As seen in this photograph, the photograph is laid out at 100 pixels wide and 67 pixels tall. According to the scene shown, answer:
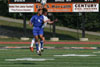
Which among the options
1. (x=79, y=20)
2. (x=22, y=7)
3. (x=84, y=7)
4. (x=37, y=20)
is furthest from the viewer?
(x=79, y=20)

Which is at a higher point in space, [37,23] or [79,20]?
[37,23]

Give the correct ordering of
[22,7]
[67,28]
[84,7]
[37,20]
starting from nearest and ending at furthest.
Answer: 1. [37,20]
2. [84,7]
3. [22,7]
4. [67,28]

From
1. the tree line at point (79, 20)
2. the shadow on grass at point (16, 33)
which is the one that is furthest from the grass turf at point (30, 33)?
the tree line at point (79, 20)

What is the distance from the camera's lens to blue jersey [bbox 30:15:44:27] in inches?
541

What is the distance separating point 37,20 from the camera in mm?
13773

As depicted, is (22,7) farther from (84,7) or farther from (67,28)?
(67,28)

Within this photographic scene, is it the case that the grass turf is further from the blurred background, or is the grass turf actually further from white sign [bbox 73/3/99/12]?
white sign [bbox 73/3/99/12]

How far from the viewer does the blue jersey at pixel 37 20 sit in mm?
13742

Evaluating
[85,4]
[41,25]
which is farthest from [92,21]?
[41,25]

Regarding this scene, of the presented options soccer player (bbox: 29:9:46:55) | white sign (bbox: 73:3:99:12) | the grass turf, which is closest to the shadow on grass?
the grass turf

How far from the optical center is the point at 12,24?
162 feet

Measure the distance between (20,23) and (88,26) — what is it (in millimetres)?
10361

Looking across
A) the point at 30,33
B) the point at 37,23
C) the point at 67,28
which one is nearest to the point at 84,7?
the point at 30,33

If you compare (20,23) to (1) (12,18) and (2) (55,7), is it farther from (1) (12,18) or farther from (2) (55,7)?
(2) (55,7)
